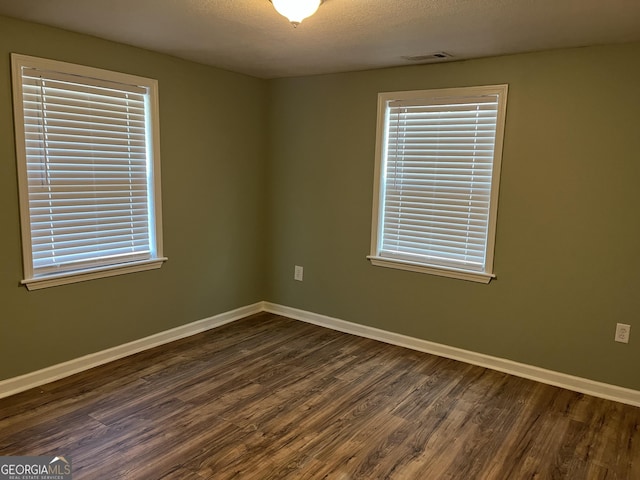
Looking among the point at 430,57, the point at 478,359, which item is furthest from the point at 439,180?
the point at 478,359

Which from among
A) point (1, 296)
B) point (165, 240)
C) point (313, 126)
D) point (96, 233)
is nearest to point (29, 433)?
point (1, 296)

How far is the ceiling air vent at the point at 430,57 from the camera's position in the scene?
3.15 m

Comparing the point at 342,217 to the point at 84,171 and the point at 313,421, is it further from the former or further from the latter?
the point at 84,171

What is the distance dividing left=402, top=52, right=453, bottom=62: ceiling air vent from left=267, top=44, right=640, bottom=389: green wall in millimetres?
117

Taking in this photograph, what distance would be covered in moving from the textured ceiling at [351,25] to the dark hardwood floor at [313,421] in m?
2.20

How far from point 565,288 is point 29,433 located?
3272mm

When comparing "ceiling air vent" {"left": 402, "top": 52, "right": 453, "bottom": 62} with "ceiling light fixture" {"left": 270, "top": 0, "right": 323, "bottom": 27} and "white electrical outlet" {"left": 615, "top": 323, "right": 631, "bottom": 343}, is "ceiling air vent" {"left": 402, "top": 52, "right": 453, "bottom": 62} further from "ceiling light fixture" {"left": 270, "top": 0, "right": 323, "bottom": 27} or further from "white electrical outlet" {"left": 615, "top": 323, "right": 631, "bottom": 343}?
"white electrical outlet" {"left": 615, "top": 323, "right": 631, "bottom": 343}

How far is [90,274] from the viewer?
124 inches

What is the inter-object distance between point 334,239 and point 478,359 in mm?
1518

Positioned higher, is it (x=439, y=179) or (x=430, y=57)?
(x=430, y=57)

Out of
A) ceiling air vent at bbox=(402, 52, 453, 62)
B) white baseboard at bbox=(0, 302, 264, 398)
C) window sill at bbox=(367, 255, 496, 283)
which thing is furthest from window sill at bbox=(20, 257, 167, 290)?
ceiling air vent at bbox=(402, 52, 453, 62)

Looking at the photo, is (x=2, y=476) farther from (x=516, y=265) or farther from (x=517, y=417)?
(x=516, y=265)

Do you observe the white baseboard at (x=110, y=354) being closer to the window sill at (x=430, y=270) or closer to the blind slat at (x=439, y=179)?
Answer: the window sill at (x=430, y=270)

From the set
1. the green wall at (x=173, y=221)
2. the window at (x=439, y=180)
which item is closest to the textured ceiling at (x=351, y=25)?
the green wall at (x=173, y=221)
